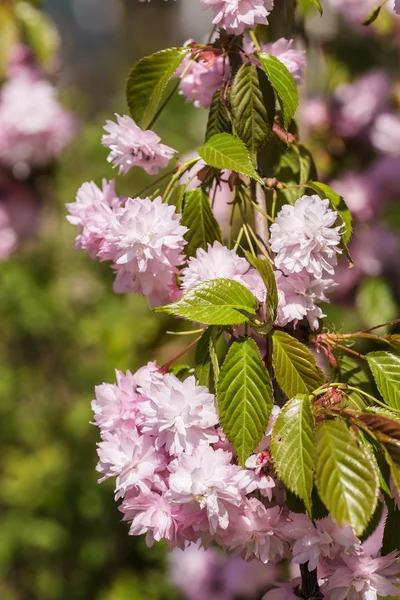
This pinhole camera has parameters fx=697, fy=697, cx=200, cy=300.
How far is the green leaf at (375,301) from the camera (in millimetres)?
1607

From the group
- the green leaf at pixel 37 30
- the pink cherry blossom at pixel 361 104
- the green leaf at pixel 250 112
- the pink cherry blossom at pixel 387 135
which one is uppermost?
the green leaf at pixel 37 30

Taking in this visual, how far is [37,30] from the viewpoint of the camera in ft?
5.49

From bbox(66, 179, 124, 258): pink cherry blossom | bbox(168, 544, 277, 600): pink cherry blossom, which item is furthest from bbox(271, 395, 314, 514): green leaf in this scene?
bbox(168, 544, 277, 600): pink cherry blossom

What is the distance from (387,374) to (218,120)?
11.2 inches

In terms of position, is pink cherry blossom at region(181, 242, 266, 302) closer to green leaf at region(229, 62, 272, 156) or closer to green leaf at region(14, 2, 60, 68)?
green leaf at region(229, 62, 272, 156)

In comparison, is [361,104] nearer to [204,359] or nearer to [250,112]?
[250,112]

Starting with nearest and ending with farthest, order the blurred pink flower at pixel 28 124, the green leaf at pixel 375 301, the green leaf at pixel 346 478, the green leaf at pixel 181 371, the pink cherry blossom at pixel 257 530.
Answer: the green leaf at pixel 346 478, the pink cherry blossom at pixel 257 530, the green leaf at pixel 181 371, the green leaf at pixel 375 301, the blurred pink flower at pixel 28 124

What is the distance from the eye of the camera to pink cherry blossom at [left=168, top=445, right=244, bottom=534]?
0.55m

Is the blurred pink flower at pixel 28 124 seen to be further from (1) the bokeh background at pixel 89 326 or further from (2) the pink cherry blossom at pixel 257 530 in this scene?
(2) the pink cherry blossom at pixel 257 530

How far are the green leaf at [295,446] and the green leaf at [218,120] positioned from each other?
27 cm

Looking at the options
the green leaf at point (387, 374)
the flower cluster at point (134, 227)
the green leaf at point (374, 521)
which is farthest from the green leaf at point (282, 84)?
the green leaf at point (374, 521)

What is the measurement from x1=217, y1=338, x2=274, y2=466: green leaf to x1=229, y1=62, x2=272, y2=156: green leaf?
19 centimetres

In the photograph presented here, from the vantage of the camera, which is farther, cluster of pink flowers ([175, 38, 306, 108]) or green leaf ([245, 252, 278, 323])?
cluster of pink flowers ([175, 38, 306, 108])

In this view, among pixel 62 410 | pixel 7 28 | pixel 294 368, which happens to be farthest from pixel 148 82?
pixel 62 410
